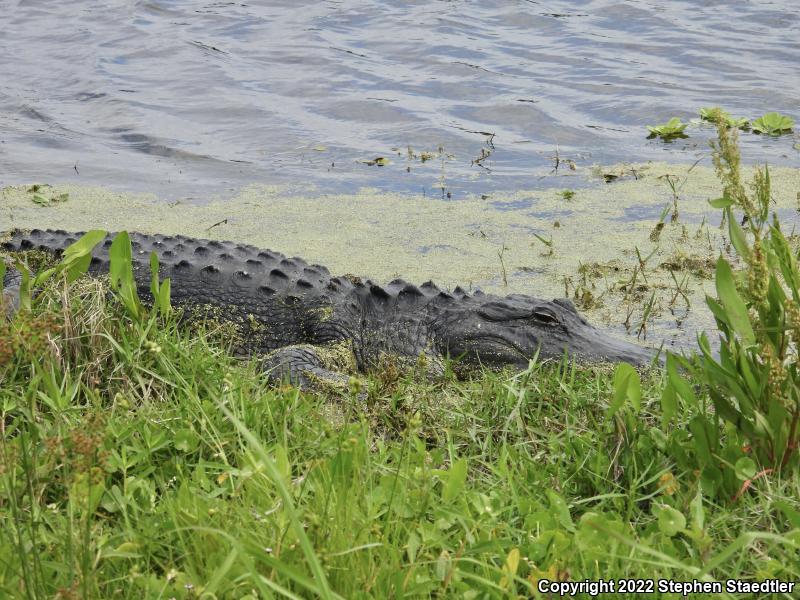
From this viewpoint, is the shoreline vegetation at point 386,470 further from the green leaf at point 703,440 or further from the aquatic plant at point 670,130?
the aquatic plant at point 670,130

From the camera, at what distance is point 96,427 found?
71.1 inches

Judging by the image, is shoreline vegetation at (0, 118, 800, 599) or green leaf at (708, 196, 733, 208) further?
green leaf at (708, 196, 733, 208)

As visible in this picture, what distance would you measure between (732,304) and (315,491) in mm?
1333

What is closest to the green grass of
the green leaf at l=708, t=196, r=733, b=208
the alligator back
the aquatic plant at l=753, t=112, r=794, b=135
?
the green leaf at l=708, t=196, r=733, b=208

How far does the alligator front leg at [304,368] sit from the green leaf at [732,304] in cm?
213

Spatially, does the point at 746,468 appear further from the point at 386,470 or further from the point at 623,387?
the point at 386,470

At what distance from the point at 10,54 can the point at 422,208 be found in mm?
7226

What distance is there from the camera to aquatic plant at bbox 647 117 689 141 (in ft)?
27.3

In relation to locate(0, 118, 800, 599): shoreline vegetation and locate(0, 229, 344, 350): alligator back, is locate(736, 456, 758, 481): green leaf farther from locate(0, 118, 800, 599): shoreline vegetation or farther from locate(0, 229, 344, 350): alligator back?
locate(0, 229, 344, 350): alligator back

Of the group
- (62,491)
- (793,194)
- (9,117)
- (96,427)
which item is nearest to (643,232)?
(793,194)

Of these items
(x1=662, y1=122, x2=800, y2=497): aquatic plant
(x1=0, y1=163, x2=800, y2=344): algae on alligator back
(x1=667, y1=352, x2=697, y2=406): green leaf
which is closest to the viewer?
(x1=662, y1=122, x2=800, y2=497): aquatic plant

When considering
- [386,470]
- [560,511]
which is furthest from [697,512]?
[386,470]

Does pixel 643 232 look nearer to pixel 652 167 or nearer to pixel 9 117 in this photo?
pixel 652 167

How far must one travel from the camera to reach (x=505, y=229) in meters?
6.65
